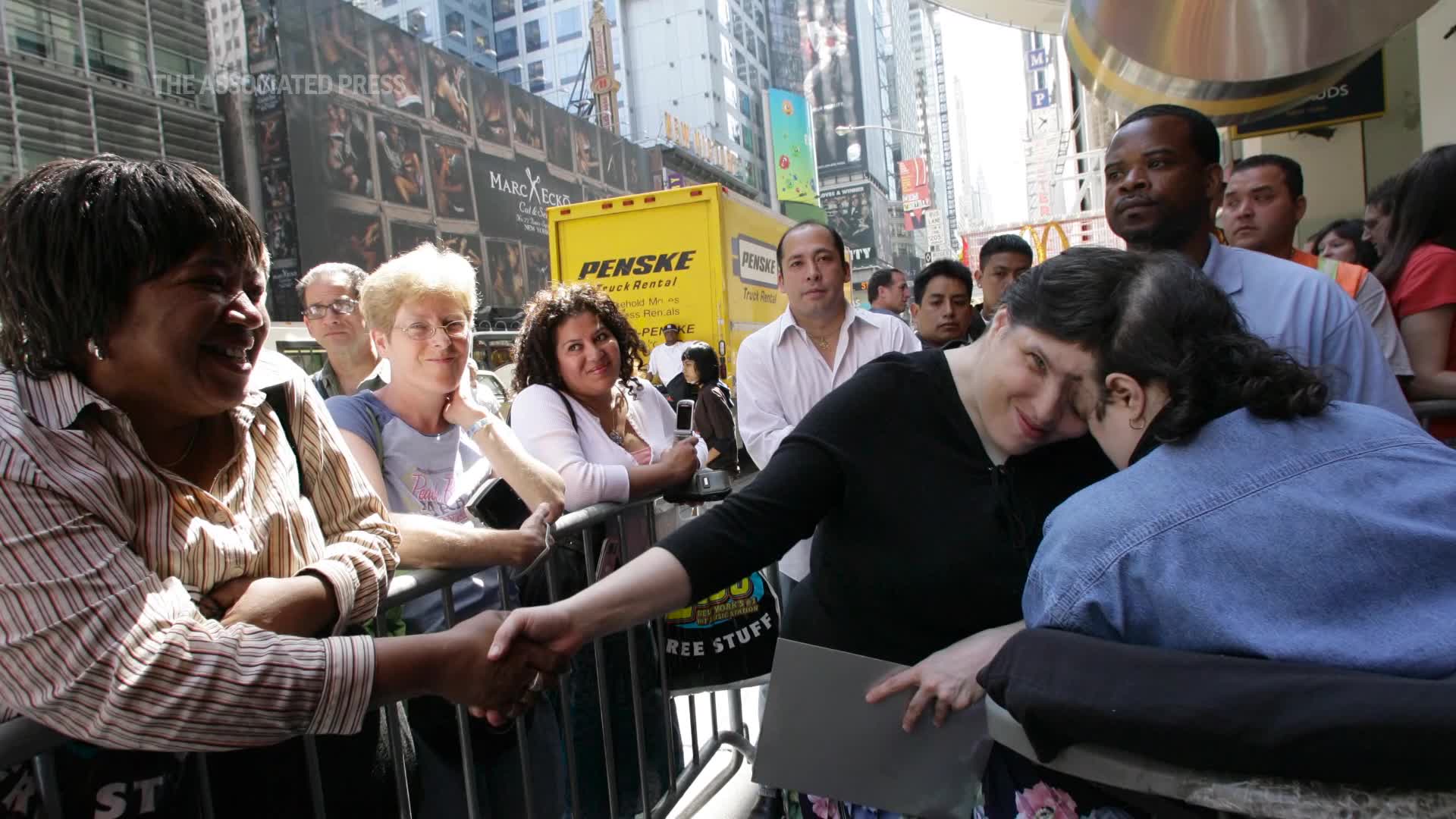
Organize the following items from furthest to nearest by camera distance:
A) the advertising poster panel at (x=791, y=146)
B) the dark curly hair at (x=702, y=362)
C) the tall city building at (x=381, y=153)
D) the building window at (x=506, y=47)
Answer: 1. the advertising poster panel at (x=791, y=146)
2. the building window at (x=506, y=47)
3. the tall city building at (x=381, y=153)
4. the dark curly hair at (x=702, y=362)

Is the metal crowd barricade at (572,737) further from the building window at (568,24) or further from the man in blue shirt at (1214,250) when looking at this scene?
the building window at (568,24)

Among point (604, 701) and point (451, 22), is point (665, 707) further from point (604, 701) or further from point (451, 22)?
point (451, 22)

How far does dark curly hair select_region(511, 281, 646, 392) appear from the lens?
11.1 feet

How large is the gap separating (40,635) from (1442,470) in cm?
188

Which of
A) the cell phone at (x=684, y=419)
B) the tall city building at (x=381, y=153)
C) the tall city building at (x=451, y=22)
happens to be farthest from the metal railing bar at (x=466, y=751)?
the tall city building at (x=451, y=22)

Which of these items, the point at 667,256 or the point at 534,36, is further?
the point at 534,36

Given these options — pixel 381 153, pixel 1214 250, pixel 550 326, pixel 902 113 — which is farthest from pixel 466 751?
pixel 902 113

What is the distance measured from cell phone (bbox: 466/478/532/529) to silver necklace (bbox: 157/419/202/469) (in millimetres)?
870

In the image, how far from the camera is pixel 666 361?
10359 mm

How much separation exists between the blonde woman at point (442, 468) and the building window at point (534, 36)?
56006 mm

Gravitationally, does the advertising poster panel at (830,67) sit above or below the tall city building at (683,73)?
above

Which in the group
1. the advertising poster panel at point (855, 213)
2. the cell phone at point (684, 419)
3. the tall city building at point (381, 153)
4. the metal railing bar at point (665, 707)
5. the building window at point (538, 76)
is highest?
the building window at point (538, 76)

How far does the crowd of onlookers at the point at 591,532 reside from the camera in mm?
1082

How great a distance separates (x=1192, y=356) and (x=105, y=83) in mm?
20498
